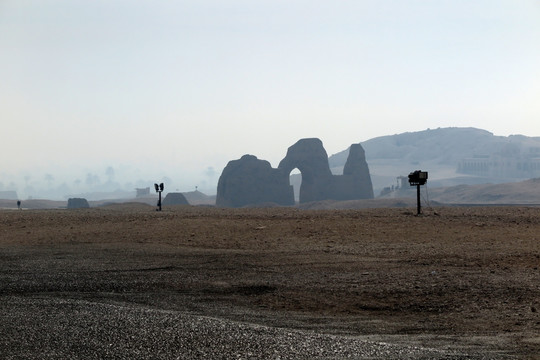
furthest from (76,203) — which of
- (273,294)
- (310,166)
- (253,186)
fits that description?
(273,294)

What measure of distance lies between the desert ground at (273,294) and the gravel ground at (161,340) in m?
0.03

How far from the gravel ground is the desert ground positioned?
3 centimetres

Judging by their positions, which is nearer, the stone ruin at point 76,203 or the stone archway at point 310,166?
the stone ruin at point 76,203

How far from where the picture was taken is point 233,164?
183625 millimetres

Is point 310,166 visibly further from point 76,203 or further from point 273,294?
point 273,294

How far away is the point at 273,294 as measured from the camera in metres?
16.1

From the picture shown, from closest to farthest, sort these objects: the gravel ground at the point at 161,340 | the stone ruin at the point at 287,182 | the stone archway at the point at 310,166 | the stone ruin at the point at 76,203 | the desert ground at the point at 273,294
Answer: the gravel ground at the point at 161,340 → the desert ground at the point at 273,294 → the stone ruin at the point at 76,203 → the stone ruin at the point at 287,182 → the stone archway at the point at 310,166

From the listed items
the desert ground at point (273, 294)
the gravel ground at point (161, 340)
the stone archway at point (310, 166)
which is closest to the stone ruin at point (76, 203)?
the stone archway at point (310, 166)

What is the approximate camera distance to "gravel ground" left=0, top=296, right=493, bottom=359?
409 inches

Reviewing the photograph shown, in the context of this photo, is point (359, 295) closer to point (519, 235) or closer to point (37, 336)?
point (37, 336)

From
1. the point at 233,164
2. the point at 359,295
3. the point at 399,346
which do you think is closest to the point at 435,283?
the point at 359,295

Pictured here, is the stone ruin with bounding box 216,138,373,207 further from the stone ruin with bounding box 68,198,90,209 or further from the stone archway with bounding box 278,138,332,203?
the stone ruin with bounding box 68,198,90,209

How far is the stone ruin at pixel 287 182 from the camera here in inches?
6875

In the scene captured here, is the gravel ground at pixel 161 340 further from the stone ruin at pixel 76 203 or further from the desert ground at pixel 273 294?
the stone ruin at pixel 76 203
